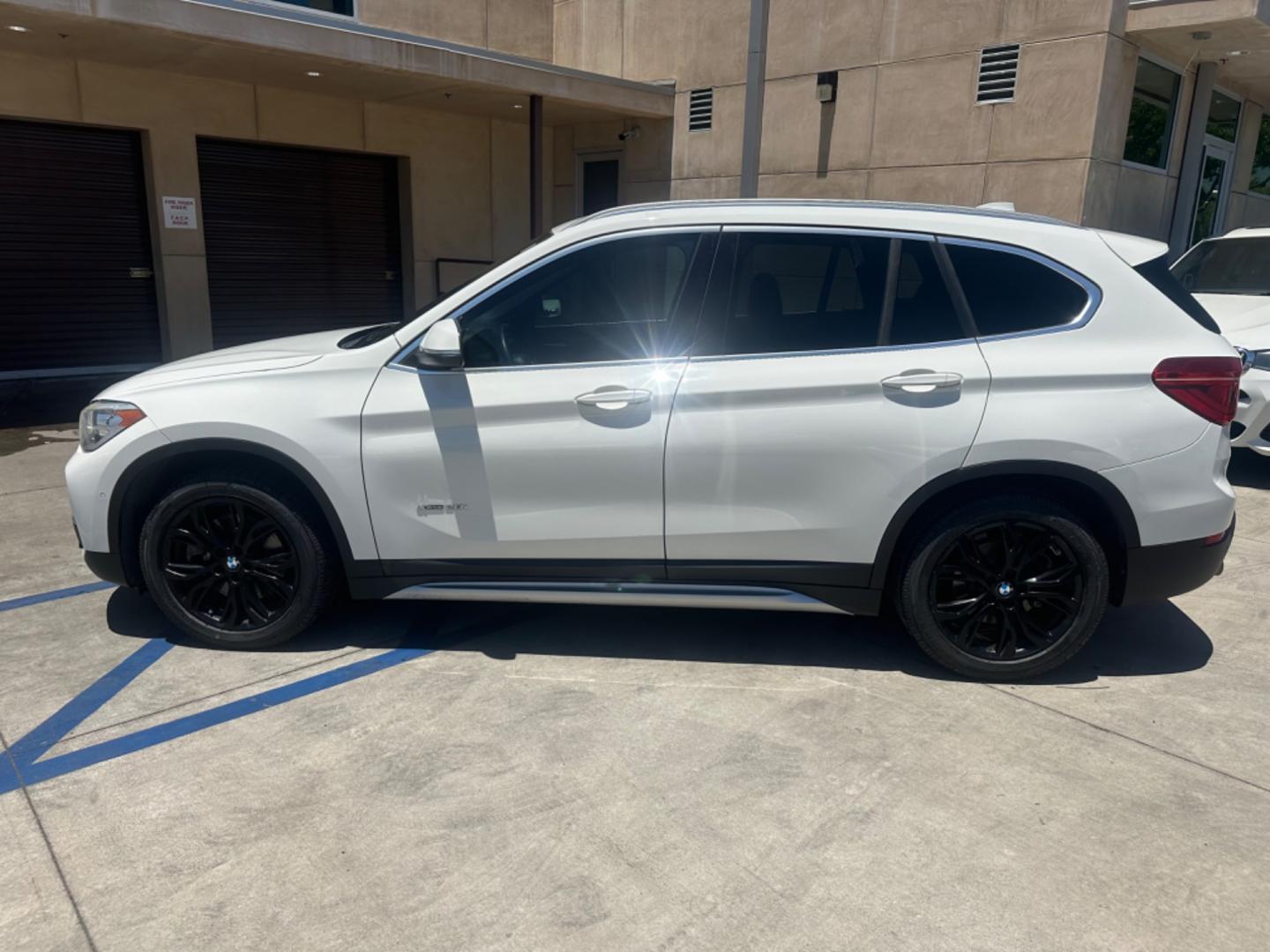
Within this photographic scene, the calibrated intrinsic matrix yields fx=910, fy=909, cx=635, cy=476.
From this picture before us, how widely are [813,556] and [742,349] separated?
89 cm

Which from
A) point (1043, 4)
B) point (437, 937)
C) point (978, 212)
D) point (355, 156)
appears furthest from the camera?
point (355, 156)

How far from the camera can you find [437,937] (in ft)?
7.77

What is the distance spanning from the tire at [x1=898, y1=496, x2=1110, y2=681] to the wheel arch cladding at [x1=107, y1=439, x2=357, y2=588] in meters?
2.42

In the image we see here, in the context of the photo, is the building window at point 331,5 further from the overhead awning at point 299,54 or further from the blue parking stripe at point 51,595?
the blue parking stripe at point 51,595

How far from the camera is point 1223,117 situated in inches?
496

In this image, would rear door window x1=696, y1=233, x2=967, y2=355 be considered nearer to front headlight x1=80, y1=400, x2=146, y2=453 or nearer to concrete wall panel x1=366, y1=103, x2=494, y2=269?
front headlight x1=80, y1=400, x2=146, y2=453

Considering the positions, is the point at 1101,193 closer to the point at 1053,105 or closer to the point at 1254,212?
the point at 1053,105

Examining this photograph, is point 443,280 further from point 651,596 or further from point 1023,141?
point 651,596

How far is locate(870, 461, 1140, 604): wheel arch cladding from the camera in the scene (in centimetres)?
354

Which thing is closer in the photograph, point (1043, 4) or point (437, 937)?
point (437, 937)

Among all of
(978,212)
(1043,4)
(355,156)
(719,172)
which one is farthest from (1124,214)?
(355,156)

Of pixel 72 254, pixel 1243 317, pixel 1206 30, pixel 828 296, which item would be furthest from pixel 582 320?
pixel 1206 30

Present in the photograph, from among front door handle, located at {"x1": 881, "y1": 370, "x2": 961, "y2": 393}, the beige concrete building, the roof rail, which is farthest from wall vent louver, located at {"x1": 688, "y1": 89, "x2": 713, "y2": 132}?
front door handle, located at {"x1": 881, "y1": 370, "x2": 961, "y2": 393}

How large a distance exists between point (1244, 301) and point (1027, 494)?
5.70 metres
